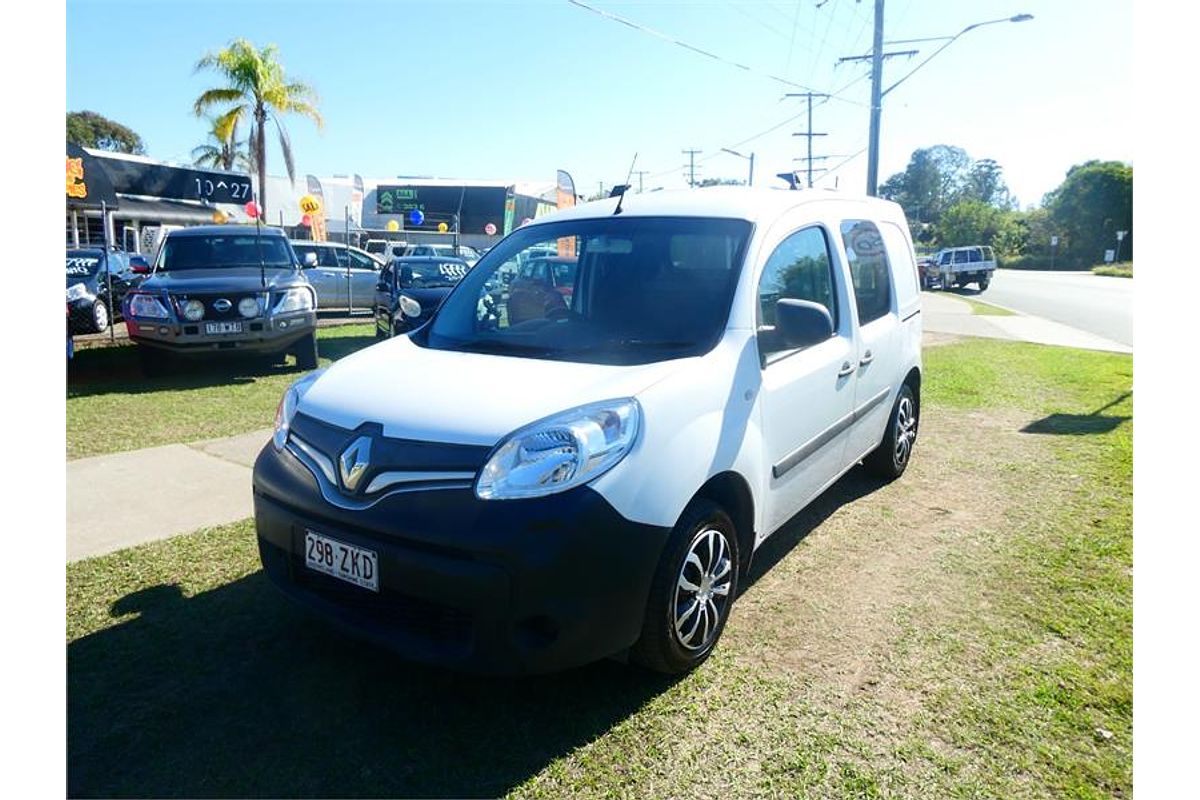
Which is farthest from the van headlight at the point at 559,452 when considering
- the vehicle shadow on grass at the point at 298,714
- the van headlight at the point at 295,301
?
the van headlight at the point at 295,301

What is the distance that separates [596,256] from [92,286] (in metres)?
11.9

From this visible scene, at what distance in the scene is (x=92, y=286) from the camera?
12.4m

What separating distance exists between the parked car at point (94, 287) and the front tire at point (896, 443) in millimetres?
8946

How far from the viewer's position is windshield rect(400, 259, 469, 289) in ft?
45.2

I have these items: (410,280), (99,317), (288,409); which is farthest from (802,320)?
(99,317)

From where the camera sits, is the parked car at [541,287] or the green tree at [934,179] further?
the green tree at [934,179]

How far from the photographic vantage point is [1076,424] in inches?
288

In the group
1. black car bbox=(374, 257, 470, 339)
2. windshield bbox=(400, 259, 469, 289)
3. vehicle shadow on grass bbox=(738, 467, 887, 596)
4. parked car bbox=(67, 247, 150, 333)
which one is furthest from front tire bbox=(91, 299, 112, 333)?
vehicle shadow on grass bbox=(738, 467, 887, 596)

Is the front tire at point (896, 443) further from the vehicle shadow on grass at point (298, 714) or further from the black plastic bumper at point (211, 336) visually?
the black plastic bumper at point (211, 336)

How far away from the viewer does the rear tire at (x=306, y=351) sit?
32.0ft

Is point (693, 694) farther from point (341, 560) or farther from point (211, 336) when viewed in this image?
point (211, 336)

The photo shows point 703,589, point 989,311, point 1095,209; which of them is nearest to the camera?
point 703,589

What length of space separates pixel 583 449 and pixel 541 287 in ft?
5.51

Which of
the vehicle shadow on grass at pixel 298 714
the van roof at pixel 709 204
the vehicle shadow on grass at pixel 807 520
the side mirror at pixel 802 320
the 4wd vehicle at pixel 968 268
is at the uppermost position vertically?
the 4wd vehicle at pixel 968 268
